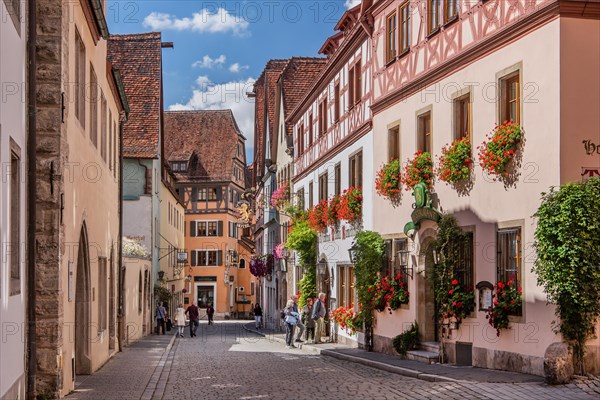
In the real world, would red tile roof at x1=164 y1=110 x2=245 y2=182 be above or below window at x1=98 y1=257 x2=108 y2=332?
above

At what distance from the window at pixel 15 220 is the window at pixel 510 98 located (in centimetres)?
841

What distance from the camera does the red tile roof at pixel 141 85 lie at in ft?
134

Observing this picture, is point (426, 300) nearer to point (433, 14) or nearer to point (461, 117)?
point (461, 117)

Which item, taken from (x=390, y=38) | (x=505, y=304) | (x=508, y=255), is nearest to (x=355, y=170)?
(x=390, y=38)

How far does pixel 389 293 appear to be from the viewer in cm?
2333

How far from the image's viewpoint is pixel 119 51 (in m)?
42.5

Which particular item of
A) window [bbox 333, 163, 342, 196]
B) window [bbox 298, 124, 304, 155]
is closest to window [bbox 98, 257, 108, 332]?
window [bbox 333, 163, 342, 196]

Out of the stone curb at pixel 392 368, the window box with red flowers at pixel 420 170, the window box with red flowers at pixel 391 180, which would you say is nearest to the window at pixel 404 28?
the window box with red flowers at pixel 391 180

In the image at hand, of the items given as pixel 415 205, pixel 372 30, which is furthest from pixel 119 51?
pixel 415 205

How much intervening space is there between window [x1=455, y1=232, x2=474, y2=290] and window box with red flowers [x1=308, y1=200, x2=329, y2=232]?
12.1 meters

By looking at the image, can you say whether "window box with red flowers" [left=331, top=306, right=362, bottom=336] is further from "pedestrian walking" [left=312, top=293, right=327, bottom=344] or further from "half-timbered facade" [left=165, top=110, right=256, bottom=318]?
"half-timbered facade" [left=165, top=110, right=256, bottom=318]

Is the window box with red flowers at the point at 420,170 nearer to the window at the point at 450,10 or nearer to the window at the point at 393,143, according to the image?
the window at the point at 393,143

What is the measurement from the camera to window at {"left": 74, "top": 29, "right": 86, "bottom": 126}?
1594 cm

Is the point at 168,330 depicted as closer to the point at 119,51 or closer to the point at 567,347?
the point at 119,51
